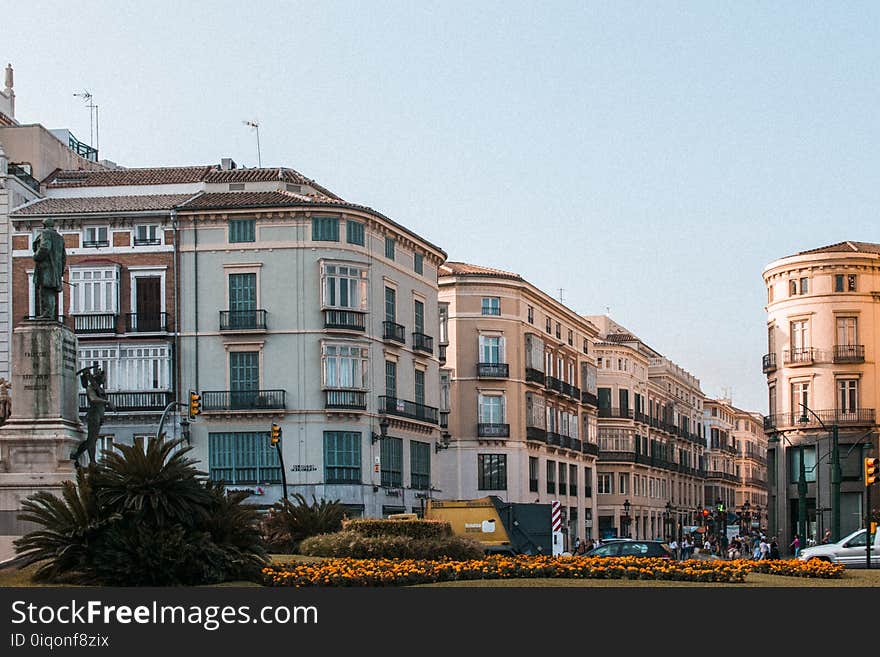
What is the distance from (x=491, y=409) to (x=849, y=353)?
20.4 meters

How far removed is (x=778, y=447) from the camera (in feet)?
287

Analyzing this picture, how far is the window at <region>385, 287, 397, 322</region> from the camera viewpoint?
7119cm

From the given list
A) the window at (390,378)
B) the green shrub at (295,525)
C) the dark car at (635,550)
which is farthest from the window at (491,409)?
the green shrub at (295,525)

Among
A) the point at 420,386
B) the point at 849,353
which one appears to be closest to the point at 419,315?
the point at 420,386

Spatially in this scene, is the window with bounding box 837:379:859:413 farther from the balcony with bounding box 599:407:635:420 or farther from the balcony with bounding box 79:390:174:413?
the balcony with bounding box 79:390:174:413

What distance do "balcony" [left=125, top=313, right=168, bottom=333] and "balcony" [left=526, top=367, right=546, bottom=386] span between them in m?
26.5

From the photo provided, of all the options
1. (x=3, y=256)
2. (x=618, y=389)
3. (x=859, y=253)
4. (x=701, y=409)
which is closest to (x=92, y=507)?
(x=3, y=256)

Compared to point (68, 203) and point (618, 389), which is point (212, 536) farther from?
point (618, 389)

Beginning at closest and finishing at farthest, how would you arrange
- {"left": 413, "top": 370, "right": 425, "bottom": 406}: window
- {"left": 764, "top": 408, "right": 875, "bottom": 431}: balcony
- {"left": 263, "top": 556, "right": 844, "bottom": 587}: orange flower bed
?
1. {"left": 263, "top": 556, "right": 844, "bottom": 587}: orange flower bed
2. {"left": 413, "top": 370, "right": 425, "bottom": 406}: window
3. {"left": 764, "top": 408, "right": 875, "bottom": 431}: balcony

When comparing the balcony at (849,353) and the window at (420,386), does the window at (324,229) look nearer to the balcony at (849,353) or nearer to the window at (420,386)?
the window at (420,386)

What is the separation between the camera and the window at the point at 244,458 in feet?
216

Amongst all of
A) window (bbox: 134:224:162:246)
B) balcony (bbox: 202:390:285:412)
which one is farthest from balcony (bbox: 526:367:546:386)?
window (bbox: 134:224:162:246)

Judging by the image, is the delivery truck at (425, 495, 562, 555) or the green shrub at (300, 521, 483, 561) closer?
the green shrub at (300, 521, 483, 561)

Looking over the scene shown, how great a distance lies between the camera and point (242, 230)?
6769 centimetres
